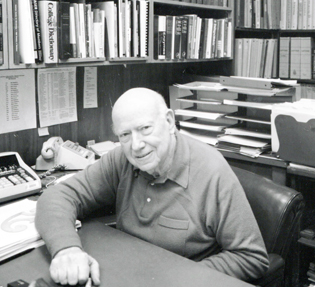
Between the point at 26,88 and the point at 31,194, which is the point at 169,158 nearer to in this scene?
the point at 31,194

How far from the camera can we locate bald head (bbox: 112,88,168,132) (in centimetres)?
136

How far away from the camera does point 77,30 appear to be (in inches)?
70.7

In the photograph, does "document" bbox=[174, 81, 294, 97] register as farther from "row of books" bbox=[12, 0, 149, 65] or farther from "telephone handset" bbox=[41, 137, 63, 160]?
"telephone handset" bbox=[41, 137, 63, 160]

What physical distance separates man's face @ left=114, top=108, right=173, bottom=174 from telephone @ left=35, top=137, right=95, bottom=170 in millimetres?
674

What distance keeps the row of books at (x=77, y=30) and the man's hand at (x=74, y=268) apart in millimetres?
805

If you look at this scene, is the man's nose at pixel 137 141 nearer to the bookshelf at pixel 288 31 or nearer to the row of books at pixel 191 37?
the row of books at pixel 191 37

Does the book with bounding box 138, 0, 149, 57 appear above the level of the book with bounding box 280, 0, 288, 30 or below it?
below

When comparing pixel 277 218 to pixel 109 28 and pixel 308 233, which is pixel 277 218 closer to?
pixel 308 233

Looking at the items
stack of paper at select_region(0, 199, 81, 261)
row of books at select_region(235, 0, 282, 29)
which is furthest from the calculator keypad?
row of books at select_region(235, 0, 282, 29)

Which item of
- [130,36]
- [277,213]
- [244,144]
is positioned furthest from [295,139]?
[130,36]

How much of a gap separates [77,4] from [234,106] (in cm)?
112

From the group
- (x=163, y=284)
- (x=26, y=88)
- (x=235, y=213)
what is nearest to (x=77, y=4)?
(x=26, y=88)

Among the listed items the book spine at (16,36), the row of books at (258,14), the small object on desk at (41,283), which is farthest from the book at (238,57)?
the small object on desk at (41,283)

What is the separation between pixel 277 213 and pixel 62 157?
1.05 metres
